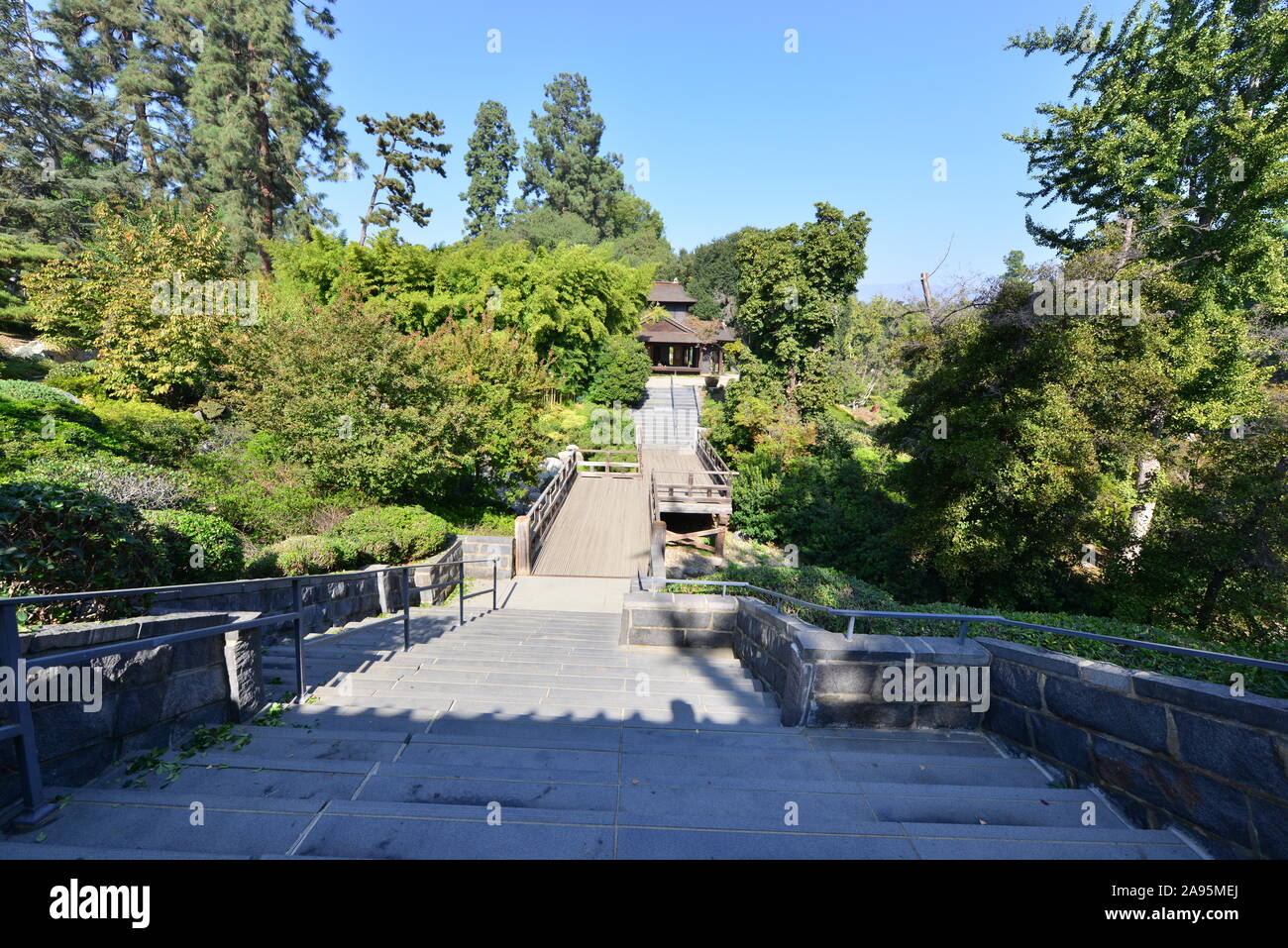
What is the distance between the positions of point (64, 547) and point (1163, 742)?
6.95m

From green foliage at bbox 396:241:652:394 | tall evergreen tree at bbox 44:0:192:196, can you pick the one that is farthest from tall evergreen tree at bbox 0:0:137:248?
green foliage at bbox 396:241:652:394

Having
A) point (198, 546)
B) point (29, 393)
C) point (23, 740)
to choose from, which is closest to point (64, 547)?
point (23, 740)

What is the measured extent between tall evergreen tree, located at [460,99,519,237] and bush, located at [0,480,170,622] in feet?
186

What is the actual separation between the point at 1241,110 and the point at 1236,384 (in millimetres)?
6272

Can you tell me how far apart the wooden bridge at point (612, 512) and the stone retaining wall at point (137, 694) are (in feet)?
25.9

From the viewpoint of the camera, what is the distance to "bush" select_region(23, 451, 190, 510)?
24.3ft

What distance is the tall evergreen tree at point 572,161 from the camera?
56250 mm

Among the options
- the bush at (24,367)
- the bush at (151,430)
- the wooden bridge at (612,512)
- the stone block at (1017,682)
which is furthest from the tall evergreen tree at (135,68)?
the stone block at (1017,682)

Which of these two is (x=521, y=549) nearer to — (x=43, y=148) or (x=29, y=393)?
(x=29, y=393)

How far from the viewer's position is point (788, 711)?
462cm

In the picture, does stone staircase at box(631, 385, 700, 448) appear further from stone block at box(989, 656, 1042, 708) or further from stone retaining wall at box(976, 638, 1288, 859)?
stone retaining wall at box(976, 638, 1288, 859)

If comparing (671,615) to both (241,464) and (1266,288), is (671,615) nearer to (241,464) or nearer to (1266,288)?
(241,464)

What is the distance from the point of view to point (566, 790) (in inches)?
119

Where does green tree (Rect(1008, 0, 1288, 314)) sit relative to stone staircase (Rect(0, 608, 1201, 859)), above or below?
above
